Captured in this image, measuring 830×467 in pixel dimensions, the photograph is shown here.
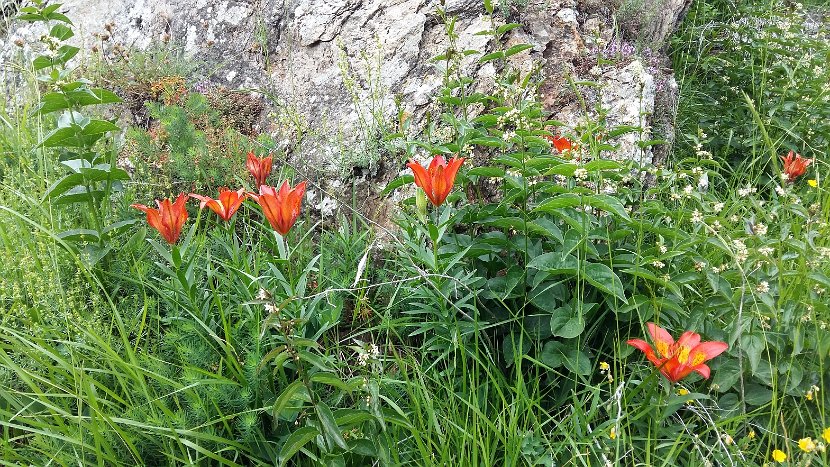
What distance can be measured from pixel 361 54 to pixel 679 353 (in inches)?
66.1

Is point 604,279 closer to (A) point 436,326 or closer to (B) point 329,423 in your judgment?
(A) point 436,326

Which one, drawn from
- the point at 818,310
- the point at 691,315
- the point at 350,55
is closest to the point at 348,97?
the point at 350,55

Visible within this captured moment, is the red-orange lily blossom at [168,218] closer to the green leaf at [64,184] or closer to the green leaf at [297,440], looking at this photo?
the green leaf at [64,184]

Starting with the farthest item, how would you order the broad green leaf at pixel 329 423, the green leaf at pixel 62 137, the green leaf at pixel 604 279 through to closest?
the green leaf at pixel 62 137, the green leaf at pixel 604 279, the broad green leaf at pixel 329 423

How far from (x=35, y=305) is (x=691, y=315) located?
1.99m

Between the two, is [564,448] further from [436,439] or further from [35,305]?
[35,305]

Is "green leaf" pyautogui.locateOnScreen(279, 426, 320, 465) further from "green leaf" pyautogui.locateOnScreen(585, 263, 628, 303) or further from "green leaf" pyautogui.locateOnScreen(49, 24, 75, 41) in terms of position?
"green leaf" pyautogui.locateOnScreen(49, 24, 75, 41)

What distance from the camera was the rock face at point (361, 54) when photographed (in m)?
2.71

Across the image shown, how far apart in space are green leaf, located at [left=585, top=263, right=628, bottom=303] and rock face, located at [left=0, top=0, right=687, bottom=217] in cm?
93

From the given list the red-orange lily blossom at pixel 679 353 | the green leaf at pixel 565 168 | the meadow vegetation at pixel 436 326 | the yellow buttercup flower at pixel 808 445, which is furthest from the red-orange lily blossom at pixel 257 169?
the yellow buttercup flower at pixel 808 445

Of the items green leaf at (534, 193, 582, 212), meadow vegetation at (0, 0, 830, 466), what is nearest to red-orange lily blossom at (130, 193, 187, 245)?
meadow vegetation at (0, 0, 830, 466)

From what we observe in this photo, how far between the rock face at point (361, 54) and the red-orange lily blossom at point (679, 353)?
1.16 meters

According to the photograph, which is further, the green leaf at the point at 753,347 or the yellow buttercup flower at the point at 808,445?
the green leaf at the point at 753,347

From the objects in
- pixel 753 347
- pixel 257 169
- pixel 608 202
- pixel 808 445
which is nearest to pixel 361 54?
pixel 257 169
